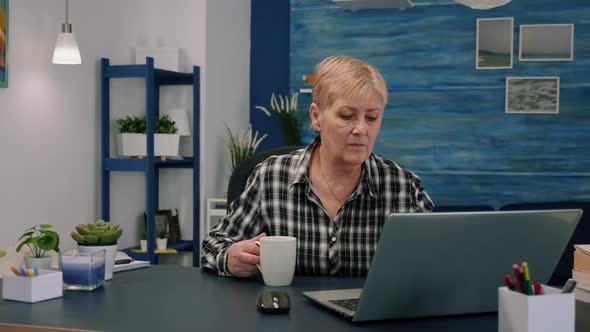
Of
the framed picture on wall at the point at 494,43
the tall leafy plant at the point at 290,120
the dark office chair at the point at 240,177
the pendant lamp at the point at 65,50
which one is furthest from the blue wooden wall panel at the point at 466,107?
the dark office chair at the point at 240,177

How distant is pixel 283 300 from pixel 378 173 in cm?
70

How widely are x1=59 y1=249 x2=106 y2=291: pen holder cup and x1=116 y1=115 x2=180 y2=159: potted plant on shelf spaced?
8.05 ft

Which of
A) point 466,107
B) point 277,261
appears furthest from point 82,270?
point 466,107

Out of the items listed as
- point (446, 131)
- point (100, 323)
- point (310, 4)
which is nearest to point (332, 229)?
point (100, 323)

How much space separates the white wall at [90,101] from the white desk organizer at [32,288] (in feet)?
6.30

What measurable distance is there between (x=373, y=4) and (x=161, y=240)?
188cm

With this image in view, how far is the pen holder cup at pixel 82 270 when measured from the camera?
1.49 meters

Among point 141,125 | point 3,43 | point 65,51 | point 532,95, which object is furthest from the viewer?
point 532,95

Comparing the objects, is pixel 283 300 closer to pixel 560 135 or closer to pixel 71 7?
pixel 71 7

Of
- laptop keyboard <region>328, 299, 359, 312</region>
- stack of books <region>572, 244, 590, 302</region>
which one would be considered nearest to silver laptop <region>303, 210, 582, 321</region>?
laptop keyboard <region>328, 299, 359, 312</region>

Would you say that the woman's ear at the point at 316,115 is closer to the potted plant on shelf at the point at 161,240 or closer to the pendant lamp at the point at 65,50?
the pendant lamp at the point at 65,50

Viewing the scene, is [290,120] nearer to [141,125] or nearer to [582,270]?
[141,125]

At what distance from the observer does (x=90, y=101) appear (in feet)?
12.7

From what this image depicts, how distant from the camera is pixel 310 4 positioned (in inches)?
182
